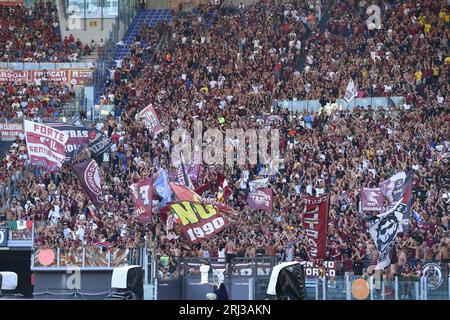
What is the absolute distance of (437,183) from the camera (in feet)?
125

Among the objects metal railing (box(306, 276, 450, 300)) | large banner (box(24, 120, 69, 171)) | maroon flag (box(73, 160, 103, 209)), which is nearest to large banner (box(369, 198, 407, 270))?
metal railing (box(306, 276, 450, 300))

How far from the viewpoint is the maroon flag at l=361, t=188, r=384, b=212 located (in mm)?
35781

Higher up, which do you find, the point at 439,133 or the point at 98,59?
the point at 98,59

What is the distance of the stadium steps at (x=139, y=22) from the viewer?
53572 mm

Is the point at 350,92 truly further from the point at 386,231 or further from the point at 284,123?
the point at 386,231

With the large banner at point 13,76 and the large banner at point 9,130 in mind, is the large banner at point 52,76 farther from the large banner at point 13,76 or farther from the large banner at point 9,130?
the large banner at point 9,130

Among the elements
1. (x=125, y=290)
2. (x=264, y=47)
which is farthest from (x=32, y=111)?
(x=125, y=290)

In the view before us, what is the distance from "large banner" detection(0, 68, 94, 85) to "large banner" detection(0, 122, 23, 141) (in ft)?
13.6

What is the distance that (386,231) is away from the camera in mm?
31875

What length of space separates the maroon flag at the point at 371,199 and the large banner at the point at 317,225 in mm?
3328

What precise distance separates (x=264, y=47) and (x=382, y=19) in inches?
197

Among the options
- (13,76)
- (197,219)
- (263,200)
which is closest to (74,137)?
(263,200)

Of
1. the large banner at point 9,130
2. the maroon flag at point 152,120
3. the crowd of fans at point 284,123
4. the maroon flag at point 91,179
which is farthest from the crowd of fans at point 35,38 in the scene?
the maroon flag at point 91,179

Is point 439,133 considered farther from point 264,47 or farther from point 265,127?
point 264,47
